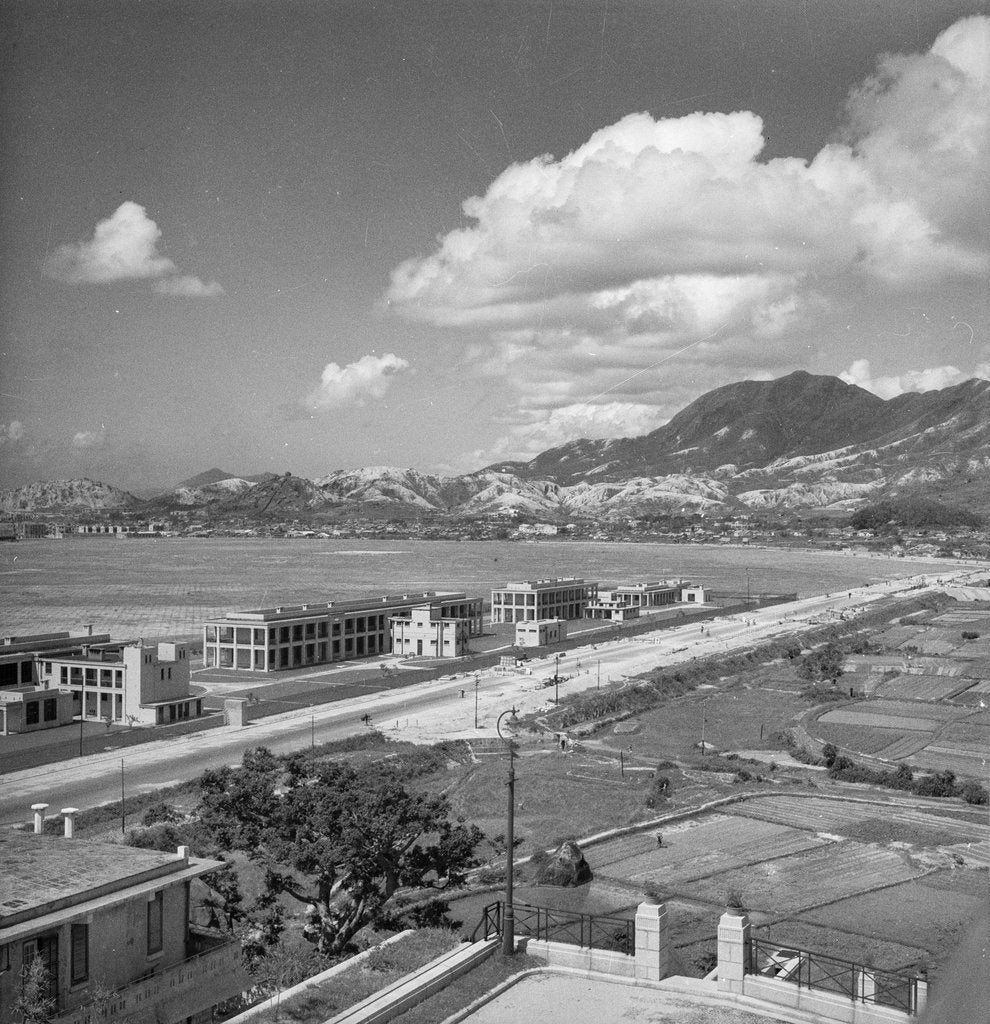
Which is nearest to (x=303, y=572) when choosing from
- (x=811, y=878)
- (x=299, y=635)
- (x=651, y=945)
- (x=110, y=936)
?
(x=299, y=635)

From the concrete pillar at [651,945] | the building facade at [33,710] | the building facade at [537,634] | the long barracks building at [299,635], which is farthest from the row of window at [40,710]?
the concrete pillar at [651,945]

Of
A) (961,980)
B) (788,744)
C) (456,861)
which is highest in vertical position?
(961,980)

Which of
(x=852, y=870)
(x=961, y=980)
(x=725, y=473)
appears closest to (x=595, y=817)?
(x=852, y=870)

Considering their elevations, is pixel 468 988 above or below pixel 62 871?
below

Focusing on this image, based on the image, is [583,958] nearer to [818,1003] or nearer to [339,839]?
[818,1003]

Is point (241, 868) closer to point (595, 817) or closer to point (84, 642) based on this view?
point (595, 817)

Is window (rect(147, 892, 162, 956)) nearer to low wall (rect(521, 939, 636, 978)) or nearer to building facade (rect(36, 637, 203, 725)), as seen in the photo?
low wall (rect(521, 939, 636, 978))
